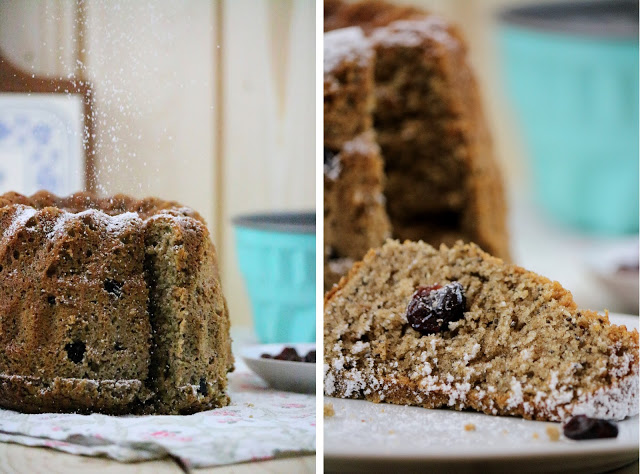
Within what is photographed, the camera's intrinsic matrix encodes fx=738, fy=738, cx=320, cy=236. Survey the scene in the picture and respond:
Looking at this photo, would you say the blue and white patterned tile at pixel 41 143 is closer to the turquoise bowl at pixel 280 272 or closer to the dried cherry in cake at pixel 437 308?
the turquoise bowl at pixel 280 272

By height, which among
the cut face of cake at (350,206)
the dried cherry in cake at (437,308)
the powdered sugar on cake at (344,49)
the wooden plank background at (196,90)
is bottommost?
the dried cherry in cake at (437,308)

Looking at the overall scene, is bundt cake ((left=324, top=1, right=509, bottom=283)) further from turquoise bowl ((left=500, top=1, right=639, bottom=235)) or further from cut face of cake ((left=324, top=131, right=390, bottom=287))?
cut face of cake ((left=324, top=131, right=390, bottom=287))

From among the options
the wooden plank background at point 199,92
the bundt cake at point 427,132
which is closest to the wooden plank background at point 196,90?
the wooden plank background at point 199,92

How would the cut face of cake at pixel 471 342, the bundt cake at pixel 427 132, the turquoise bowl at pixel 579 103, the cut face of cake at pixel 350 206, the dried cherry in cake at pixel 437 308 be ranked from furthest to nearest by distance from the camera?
the bundt cake at pixel 427 132 < the cut face of cake at pixel 350 206 < the turquoise bowl at pixel 579 103 < the dried cherry in cake at pixel 437 308 < the cut face of cake at pixel 471 342

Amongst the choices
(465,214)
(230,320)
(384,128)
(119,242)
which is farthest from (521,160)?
(119,242)

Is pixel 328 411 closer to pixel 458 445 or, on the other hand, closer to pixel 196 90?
pixel 458 445

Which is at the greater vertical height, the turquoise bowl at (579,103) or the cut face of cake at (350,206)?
the turquoise bowl at (579,103)

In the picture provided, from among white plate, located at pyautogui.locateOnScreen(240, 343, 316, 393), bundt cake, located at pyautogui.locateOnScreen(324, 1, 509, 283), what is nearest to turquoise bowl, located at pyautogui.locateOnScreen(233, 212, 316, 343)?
white plate, located at pyautogui.locateOnScreen(240, 343, 316, 393)
